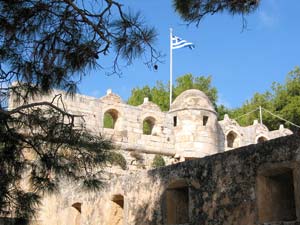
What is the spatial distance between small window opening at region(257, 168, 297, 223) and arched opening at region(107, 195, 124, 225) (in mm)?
3882

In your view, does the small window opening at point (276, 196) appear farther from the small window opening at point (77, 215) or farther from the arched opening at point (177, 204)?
the small window opening at point (77, 215)

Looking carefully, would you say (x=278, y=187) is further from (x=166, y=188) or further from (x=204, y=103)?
(x=204, y=103)

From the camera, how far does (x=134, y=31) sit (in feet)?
17.6

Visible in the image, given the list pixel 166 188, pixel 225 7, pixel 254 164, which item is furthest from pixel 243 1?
pixel 166 188

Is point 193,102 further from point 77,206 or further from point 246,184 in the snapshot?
point 246,184

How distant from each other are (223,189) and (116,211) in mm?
3431

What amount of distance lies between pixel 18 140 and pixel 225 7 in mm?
2577

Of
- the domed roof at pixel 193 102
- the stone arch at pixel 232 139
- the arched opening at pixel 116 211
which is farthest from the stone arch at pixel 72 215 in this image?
the stone arch at pixel 232 139

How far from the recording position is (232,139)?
22109mm

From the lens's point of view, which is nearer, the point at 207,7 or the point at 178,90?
the point at 207,7

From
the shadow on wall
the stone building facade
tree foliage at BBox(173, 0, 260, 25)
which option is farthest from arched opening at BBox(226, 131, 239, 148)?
tree foliage at BBox(173, 0, 260, 25)

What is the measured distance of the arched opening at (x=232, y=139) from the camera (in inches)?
854

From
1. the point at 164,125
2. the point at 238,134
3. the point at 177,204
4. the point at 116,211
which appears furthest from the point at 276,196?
the point at 238,134

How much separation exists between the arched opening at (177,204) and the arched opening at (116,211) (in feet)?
5.82
